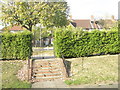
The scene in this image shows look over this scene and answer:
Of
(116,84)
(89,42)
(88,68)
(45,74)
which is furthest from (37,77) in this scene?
(89,42)

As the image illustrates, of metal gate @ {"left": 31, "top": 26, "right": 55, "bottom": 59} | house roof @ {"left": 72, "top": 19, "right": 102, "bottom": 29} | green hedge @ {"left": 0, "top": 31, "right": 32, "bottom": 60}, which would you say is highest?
house roof @ {"left": 72, "top": 19, "right": 102, "bottom": 29}

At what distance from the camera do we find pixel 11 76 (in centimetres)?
696

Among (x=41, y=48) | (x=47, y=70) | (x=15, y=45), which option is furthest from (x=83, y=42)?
(x=41, y=48)

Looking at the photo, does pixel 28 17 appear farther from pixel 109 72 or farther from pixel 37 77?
pixel 109 72

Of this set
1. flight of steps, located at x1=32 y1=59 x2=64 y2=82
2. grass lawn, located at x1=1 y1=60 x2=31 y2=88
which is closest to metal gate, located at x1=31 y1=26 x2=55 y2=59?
flight of steps, located at x1=32 y1=59 x2=64 y2=82

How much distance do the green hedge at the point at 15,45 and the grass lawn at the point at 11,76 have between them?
112 cm

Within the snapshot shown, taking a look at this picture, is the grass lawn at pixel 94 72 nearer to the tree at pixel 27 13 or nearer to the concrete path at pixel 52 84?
the concrete path at pixel 52 84

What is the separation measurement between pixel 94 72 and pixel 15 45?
6.63 metres

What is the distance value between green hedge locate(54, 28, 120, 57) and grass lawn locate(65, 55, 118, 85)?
1708 millimetres

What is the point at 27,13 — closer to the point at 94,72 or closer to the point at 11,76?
the point at 11,76

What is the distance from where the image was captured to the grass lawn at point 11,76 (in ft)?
19.2

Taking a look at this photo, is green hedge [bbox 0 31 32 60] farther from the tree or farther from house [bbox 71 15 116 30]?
house [bbox 71 15 116 30]

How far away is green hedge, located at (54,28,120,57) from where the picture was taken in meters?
10.4

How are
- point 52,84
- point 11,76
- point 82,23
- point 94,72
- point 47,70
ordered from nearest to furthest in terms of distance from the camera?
point 52,84 → point 11,76 → point 94,72 → point 47,70 → point 82,23
